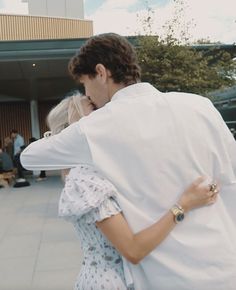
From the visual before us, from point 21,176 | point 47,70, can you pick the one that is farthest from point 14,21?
point 21,176

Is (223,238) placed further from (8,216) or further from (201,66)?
(201,66)

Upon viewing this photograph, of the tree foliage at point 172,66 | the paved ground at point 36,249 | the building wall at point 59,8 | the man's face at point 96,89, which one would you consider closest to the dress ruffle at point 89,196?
the man's face at point 96,89

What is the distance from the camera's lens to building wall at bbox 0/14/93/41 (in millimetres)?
21031

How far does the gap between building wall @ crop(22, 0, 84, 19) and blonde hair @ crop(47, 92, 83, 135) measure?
92.7 ft

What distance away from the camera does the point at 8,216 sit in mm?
8586

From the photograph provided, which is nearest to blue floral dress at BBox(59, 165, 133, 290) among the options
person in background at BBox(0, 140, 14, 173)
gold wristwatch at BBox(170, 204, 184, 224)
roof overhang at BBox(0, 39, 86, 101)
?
gold wristwatch at BBox(170, 204, 184, 224)

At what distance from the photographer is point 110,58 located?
1.39m

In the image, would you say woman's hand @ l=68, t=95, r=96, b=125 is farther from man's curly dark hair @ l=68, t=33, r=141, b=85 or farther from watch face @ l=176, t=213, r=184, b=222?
watch face @ l=176, t=213, r=184, b=222

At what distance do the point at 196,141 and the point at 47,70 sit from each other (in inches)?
598

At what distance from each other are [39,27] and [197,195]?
21.3 meters

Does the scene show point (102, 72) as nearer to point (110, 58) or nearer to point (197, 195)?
point (110, 58)

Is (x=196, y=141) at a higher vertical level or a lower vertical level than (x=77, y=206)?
higher

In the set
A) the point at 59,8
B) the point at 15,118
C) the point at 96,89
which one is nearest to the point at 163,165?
the point at 96,89

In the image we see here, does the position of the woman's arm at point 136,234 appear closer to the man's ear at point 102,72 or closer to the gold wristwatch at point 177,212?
the gold wristwatch at point 177,212
